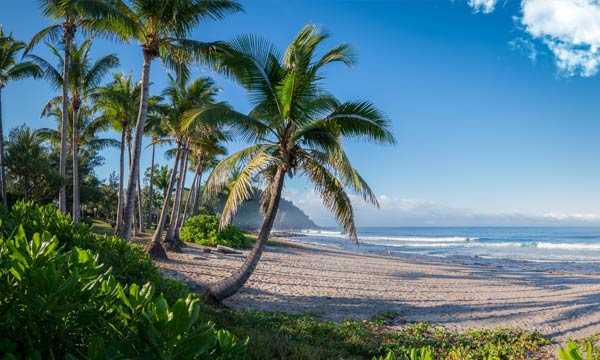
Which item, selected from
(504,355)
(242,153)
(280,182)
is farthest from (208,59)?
(504,355)

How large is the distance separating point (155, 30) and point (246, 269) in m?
7.12

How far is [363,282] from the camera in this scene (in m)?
12.8

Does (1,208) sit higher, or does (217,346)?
(1,208)

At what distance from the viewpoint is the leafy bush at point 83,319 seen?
3.25ft

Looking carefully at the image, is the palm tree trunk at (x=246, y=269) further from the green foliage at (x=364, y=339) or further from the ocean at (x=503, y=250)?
the ocean at (x=503, y=250)

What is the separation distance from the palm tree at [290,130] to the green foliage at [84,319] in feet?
22.6

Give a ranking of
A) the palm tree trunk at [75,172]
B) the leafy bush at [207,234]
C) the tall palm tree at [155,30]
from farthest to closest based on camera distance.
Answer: the leafy bush at [207,234] < the palm tree trunk at [75,172] < the tall palm tree at [155,30]

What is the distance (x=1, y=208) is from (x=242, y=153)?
17.9 ft

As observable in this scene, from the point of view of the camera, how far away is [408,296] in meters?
10.7

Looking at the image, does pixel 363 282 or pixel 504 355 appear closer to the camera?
pixel 504 355

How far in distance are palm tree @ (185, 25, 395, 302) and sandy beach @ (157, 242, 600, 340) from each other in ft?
6.31

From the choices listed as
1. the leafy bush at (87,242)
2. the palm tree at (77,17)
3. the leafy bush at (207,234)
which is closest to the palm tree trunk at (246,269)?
the leafy bush at (87,242)

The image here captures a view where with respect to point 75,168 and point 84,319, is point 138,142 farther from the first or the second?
point 84,319

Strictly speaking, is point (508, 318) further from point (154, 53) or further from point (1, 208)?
point (154, 53)
